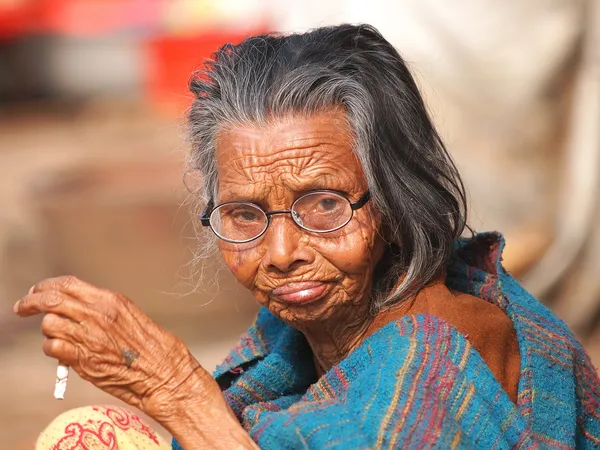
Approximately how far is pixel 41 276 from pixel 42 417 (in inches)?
91.3

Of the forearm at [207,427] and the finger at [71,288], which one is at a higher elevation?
the finger at [71,288]

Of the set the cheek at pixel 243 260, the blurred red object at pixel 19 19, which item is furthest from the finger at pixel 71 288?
the blurred red object at pixel 19 19

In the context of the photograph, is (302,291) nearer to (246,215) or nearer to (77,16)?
(246,215)

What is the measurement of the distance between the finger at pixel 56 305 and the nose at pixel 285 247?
18.4 inches

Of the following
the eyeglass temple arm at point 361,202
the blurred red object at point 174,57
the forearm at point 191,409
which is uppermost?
the blurred red object at point 174,57

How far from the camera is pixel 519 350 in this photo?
2.38 m

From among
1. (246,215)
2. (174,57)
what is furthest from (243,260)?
(174,57)

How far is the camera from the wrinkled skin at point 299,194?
2.32 meters

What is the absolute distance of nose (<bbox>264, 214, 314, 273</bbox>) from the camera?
231cm

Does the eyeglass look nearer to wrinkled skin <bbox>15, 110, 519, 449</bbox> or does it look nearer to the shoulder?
wrinkled skin <bbox>15, 110, 519, 449</bbox>

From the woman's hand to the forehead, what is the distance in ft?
1.39

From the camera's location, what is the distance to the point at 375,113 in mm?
2350

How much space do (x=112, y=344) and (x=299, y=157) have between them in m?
0.64

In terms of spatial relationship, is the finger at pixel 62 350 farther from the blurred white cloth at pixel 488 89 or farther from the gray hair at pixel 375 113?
the blurred white cloth at pixel 488 89
